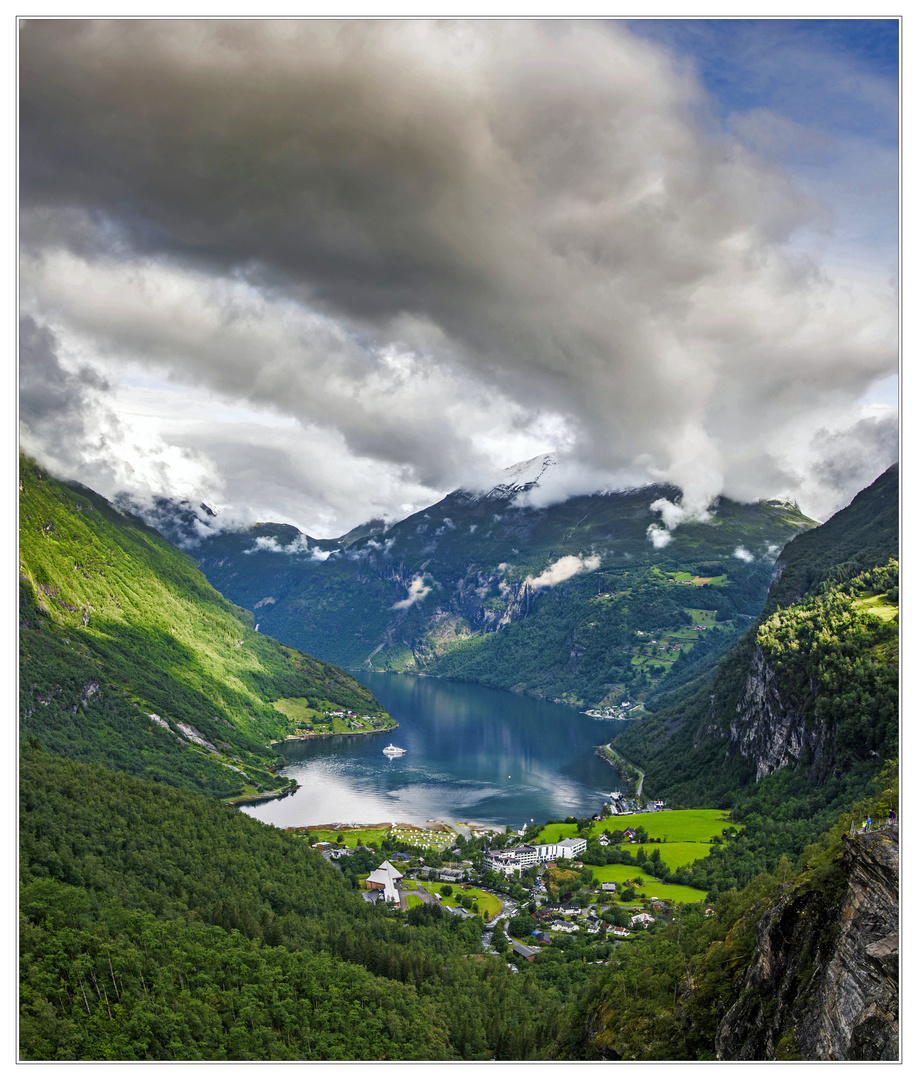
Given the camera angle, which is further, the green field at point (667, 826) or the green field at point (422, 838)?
the green field at point (422, 838)

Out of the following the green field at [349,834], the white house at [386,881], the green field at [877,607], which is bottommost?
the white house at [386,881]

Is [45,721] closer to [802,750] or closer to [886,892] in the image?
[802,750]

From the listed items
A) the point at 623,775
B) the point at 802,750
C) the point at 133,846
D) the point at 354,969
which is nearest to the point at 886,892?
the point at 354,969

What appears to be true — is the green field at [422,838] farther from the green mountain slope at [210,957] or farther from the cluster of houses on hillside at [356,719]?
the cluster of houses on hillside at [356,719]

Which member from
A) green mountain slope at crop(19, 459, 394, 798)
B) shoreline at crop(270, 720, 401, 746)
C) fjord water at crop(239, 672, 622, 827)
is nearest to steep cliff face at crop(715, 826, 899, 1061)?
fjord water at crop(239, 672, 622, 827)

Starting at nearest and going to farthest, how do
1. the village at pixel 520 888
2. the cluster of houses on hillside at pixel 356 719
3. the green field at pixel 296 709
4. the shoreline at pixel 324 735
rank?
1. the village at pixel 520 888
2. the shoreline at pixel 324 735
3. the green field at pixel 296 709
4. the cluster of houses on hillside at pixel 356 719

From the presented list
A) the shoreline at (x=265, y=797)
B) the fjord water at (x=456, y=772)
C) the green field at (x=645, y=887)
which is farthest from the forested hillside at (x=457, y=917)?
the fjord water at (x=456, y=772)

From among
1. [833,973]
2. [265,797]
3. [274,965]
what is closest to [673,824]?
[265,797]
